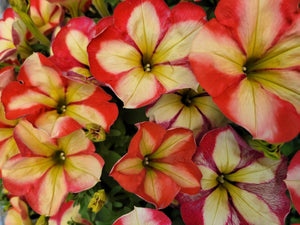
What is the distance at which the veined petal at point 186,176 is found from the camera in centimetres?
47

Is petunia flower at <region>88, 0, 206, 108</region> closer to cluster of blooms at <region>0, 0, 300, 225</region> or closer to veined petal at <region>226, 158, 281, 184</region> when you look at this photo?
cluster of blooms at <region>0, 0, 300, 225</region>

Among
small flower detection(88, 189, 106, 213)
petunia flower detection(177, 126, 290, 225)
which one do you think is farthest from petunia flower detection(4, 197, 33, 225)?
petunia flower detection(177, 126, 290, 225)

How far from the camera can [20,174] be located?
0.50 meters

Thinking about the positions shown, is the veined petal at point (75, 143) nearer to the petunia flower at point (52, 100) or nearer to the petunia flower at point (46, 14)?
the petunia flower at point (52, 100)

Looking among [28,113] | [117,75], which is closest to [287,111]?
[117,75]

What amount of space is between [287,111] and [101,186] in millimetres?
318

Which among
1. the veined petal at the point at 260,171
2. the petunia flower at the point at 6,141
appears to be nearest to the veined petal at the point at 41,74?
the petunia flower at the point at 6,141

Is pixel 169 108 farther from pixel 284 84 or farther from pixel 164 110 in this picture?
pixel 284 84

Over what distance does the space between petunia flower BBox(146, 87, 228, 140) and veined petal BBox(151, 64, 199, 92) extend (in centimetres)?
4

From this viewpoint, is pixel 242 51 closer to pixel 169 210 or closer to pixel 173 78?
pixel 173 78

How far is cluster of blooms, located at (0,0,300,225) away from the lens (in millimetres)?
412

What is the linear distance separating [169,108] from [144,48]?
99 millimetres

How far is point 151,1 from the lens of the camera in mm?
458

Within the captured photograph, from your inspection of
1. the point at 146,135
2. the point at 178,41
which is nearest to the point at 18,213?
the point at 146,135
